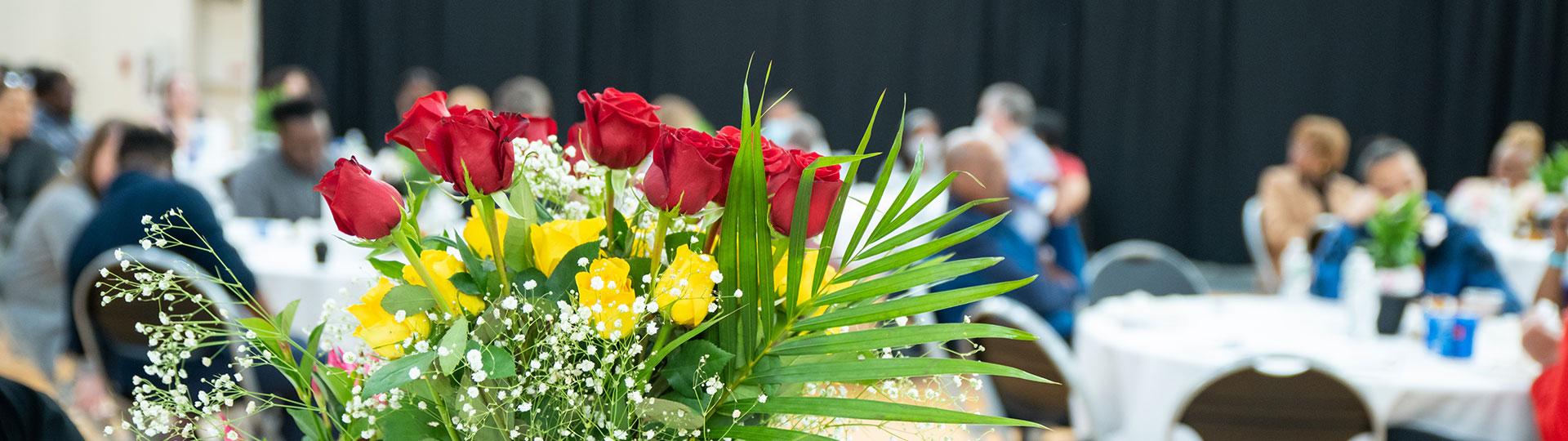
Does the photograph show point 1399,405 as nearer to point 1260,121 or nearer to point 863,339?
point 863,339

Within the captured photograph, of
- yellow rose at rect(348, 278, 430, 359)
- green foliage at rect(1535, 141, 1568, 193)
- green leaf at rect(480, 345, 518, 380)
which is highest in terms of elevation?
green leaf at rect(480, 345, 518, 380)

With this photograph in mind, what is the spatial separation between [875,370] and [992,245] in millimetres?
2810

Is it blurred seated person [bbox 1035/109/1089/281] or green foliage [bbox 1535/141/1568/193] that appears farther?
green foliage [bbox 1535/141/1568/193]

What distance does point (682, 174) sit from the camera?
0.72 m

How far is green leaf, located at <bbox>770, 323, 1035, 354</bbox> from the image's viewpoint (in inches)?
A: 29.1

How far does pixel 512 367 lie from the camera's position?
2.36 feet

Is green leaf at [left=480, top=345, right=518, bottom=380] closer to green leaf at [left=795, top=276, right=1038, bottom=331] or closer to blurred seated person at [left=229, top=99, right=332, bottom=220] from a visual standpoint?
green leaf at [left=795, top=276, right=1038, bottom=331]

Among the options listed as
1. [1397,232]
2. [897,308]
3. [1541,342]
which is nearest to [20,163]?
A: [1397,232]

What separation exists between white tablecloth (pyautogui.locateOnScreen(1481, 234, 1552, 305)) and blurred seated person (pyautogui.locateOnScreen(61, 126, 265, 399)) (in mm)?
4498

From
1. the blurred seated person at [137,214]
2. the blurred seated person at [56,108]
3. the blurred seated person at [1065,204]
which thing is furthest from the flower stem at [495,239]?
the blurred seated person at [56,108]

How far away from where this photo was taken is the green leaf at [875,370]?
72 cm

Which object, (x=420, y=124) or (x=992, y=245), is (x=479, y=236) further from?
(x=992, y=245)

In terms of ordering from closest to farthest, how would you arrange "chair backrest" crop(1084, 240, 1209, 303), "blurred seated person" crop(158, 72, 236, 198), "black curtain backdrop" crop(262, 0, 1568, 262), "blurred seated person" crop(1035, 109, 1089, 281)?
1. "chair backrest" crop(1084, 240, 1209, 303)
2. "blurred seated person" crop(1035, 109, 1089, 281)
3. "blurred seated person" crop(158, 72, 236, 198)
4. "black curtain backdrop" crop(262, 0, 1568, 262)

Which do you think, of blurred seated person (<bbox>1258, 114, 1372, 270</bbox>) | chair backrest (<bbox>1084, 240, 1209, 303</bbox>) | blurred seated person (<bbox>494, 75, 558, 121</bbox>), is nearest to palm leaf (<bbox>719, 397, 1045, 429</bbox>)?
chair backrest (<bbox>1084, 240, 1209, 303</bbox>)
